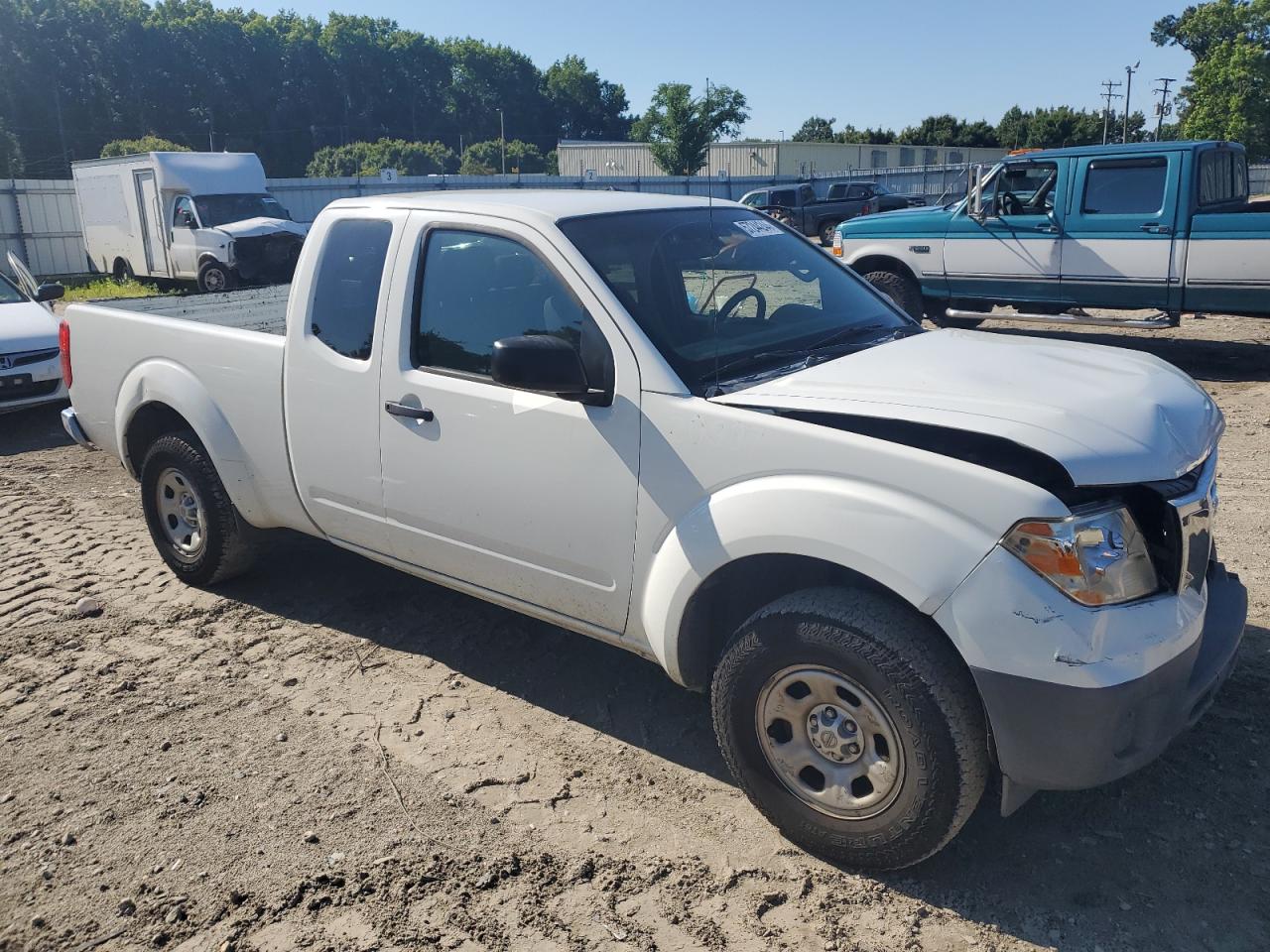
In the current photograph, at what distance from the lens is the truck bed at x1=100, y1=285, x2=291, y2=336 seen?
5250 mm

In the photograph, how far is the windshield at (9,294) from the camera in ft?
33.4

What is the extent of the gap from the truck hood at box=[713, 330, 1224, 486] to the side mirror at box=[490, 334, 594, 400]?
0.49m

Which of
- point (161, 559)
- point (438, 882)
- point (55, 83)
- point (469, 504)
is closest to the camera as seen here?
point (438, 882)

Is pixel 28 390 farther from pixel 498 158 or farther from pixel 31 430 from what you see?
pixel 498 158

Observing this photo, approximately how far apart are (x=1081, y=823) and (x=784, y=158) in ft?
223

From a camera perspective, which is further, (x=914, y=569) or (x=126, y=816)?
(x=126, y=816)

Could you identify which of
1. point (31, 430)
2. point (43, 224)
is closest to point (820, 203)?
point (43, 224)

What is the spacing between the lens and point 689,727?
3889 millimetres

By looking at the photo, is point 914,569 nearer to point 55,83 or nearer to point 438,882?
point 438,882

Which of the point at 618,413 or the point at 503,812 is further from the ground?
the point at 618,413

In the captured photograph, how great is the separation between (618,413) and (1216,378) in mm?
8892

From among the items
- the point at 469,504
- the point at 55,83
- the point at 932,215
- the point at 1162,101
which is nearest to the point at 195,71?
the point at 55,83

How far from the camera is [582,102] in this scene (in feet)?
406

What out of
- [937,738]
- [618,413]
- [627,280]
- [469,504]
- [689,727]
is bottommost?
[689,727]
